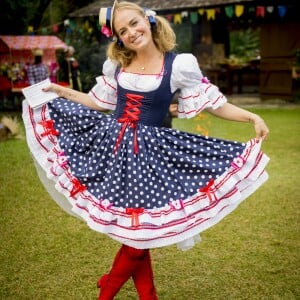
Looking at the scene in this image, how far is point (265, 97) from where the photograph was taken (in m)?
12.8

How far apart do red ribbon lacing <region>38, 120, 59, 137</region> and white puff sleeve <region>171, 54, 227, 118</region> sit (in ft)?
2.08

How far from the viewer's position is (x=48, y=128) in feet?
8.48

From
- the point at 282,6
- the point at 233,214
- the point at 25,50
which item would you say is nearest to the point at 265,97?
the point at 282,6

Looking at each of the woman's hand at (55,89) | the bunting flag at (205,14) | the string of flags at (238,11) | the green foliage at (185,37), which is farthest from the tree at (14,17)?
the woman's hand at (55,89)

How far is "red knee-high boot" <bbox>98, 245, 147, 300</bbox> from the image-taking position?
7.65ft

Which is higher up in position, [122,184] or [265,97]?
[122,184]

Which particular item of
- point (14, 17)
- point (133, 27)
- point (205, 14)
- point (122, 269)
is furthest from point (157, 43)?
point (205, 14)

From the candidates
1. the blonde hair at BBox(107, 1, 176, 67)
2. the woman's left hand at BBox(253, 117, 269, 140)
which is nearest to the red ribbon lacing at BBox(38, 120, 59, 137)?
the blonde hair at BBox(107, 1, 176, 67)

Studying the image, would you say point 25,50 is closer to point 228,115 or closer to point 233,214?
point 233,214

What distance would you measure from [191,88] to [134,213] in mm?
631

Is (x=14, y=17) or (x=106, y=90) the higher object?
(x=106, y=90)

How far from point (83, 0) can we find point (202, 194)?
A: 54.2 feet

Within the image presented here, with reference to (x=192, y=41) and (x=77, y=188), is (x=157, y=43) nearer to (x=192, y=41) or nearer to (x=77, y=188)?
(x=77, y=188)

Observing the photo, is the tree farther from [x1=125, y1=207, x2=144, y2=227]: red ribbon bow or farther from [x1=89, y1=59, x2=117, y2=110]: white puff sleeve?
[x1=125, y1=207, x2=144, y2=227]: red ribbon bow
